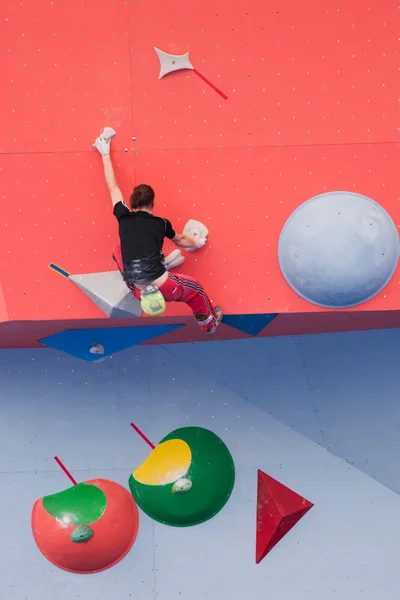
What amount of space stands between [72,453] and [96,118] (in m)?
2.12

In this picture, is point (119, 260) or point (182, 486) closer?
point (119, 260)

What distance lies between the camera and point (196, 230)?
3506 millimetres

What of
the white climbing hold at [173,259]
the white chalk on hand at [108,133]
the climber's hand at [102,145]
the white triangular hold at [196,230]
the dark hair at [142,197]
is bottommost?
the white climbing hold at [173,259]

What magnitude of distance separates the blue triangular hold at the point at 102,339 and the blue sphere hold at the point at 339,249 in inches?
39.1

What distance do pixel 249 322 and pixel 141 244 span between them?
1.34m

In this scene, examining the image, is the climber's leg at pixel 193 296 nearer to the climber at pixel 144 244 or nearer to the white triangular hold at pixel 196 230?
the climber at pixel 144 244

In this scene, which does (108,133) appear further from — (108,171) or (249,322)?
(249,322)

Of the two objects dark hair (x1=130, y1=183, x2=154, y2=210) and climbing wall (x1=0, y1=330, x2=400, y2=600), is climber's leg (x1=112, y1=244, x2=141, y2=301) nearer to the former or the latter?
dark hair (x1=130, y1=183, x2=154, y2=210)

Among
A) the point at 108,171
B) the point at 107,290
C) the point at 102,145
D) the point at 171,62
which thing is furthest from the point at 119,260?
the point at 171,62

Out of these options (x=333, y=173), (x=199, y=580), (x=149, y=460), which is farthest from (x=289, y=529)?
(x=333, y=173)

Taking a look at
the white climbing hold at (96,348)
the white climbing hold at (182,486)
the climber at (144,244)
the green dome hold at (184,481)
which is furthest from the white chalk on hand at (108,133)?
the white climbing hold at (182,486)

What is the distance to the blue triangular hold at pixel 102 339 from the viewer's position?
4062mm

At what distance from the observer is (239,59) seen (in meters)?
3.50

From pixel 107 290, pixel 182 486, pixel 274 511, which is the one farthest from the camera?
pixel 274 511
